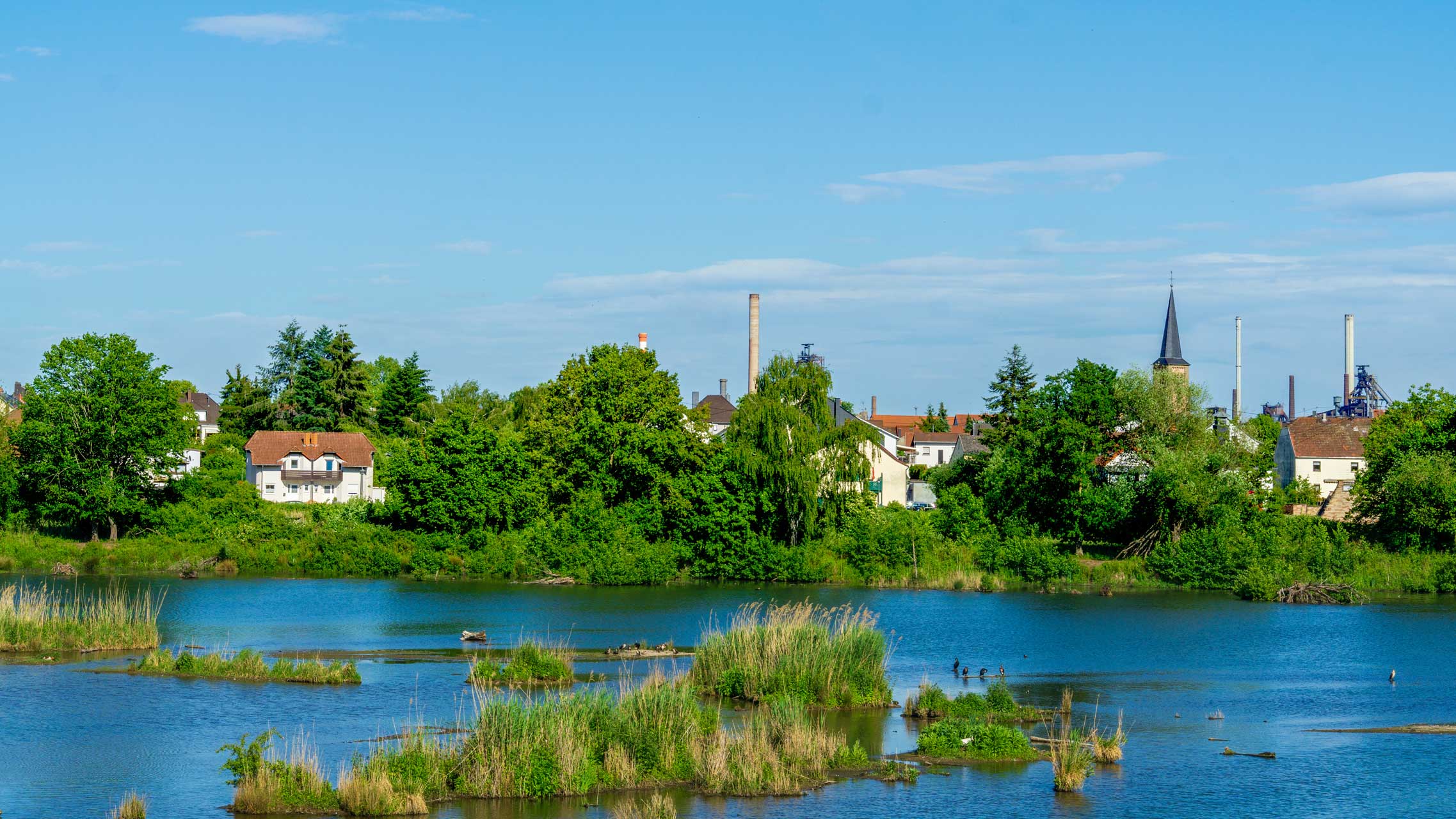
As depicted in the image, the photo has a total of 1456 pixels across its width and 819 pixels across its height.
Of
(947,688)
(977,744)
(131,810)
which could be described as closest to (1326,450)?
(947,688)

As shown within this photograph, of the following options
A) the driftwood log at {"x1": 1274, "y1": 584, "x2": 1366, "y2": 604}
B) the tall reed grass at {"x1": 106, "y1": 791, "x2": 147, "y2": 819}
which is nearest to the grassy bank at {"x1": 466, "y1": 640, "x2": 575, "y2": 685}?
the tall reed grass at {"x1": 106, "y1": 791, "x2": 147, "y2": 819}

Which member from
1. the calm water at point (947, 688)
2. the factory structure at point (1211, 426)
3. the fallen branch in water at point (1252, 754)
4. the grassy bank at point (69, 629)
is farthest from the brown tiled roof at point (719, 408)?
the fallen branch in water at point (1252, 754)

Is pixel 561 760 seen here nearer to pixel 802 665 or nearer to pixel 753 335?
pixel 802 665

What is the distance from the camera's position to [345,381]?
116m

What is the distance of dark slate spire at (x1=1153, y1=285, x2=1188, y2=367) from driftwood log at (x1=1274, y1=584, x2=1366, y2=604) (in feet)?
258

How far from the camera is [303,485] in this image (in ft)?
337

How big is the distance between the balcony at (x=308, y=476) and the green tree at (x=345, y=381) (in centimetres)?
1288

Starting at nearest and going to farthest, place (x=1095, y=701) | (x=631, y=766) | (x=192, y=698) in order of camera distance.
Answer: (x=631, y=766)
(x=192, y=698)
(x=1095, y=701)

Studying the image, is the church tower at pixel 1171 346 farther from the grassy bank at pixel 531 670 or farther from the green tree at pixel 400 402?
the grassy bank at pixel 531 670

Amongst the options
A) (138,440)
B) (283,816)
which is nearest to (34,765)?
(283,816)

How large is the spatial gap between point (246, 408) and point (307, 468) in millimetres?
14362

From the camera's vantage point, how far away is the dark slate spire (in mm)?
140625

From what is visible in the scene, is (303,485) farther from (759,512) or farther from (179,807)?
(179,807)

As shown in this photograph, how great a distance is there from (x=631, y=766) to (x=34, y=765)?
11.5 m
